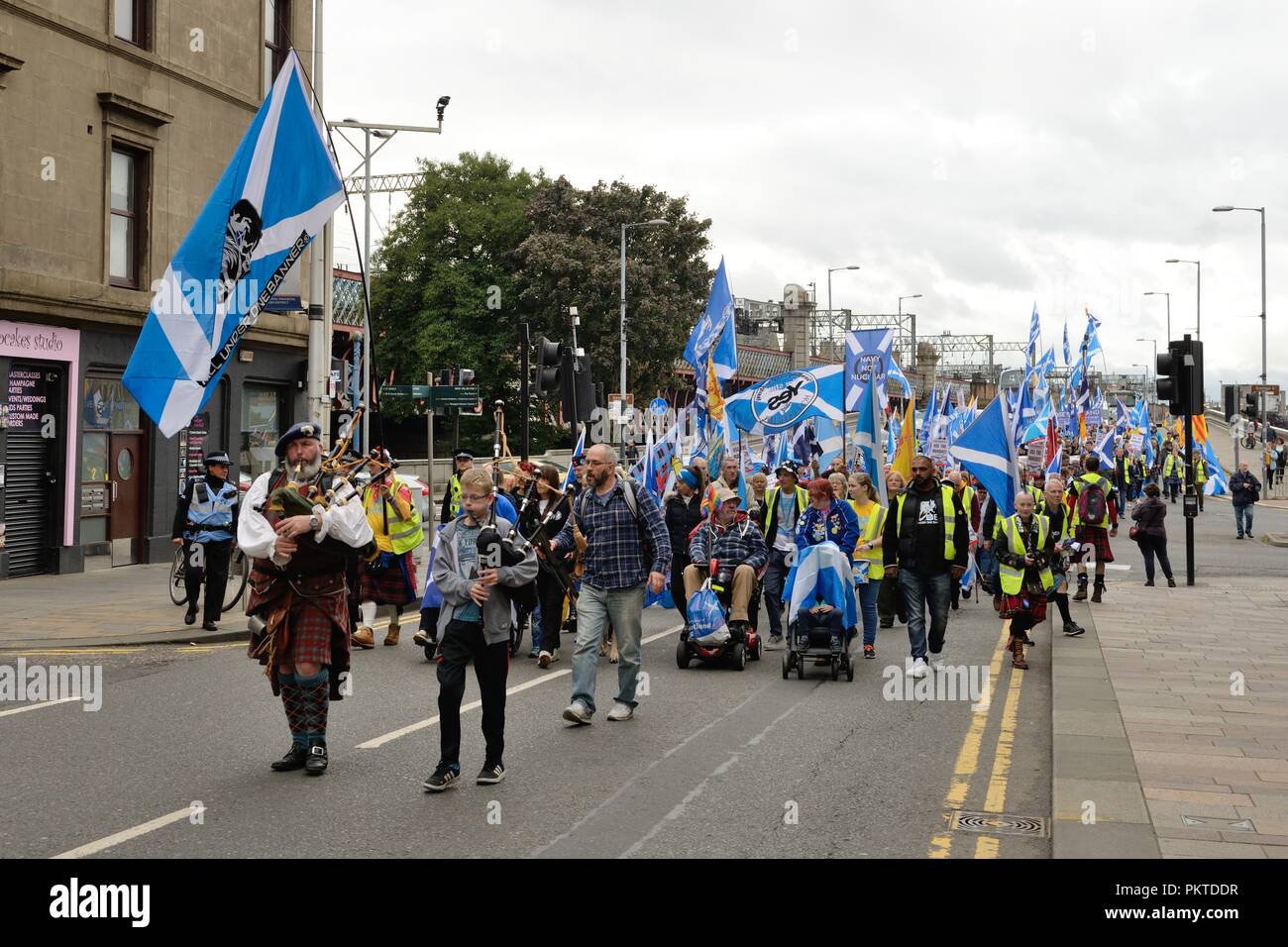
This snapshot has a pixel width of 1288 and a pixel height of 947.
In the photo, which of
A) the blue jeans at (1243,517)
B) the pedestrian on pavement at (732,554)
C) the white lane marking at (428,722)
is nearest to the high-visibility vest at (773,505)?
the pedestrian on pavement at (732,554)

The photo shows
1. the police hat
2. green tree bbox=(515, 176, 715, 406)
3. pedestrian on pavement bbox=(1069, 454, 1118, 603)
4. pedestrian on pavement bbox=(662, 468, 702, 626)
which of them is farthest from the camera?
green tree bbox=(515, 176, 715, 406)

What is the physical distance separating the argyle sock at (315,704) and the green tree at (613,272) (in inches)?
1634

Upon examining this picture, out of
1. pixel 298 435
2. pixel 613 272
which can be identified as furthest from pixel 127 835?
pixel 613 272

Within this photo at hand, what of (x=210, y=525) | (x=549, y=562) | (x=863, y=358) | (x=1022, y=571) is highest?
(x=863, y=358)

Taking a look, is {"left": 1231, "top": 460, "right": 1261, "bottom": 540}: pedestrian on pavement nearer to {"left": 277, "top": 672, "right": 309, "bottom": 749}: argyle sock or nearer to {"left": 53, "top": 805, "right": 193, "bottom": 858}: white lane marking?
{"left": 277, "top": 672, "right": 309, "bottom": 749}: argyle sock

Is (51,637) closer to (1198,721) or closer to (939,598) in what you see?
(939,598)

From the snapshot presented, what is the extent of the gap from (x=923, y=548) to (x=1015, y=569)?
107 centimetres

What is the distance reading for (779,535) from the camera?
13.3 m

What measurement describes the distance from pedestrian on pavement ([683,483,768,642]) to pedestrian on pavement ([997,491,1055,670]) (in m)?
2.10

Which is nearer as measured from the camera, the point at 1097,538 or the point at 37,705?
the point at 37,705

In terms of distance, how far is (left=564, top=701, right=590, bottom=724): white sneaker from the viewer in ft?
29.5

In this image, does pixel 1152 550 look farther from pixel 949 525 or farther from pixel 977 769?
pixel 977 769

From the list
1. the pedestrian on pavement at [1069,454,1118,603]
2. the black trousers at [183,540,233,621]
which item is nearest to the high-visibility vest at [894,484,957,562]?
the pedestrian on pavement at [1069,454,1118,603]
